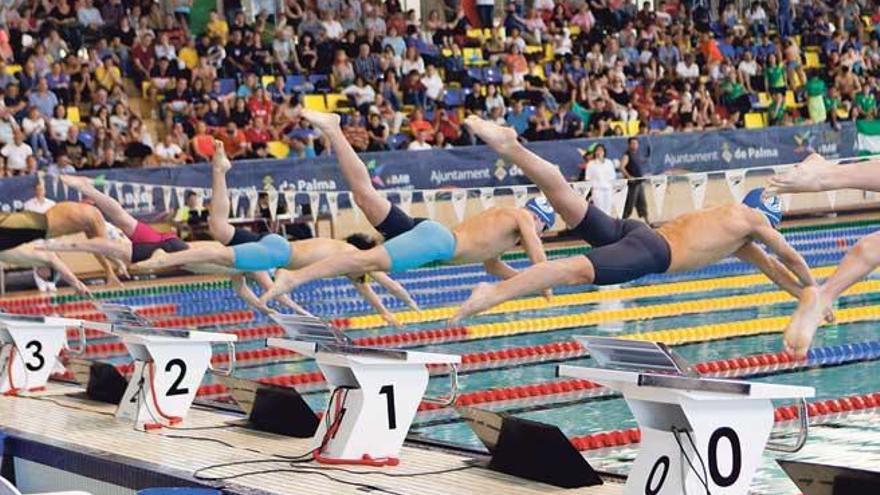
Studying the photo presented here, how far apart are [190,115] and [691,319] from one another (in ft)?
25.4

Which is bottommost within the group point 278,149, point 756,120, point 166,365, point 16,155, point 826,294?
point 166,365

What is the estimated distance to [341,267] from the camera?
29.4 feet

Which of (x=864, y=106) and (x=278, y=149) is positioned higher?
(x=864, y=106)

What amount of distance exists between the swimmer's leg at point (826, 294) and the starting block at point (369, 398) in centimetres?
165

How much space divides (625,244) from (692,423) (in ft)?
5.88

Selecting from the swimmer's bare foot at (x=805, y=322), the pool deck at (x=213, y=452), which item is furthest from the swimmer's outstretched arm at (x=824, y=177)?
the pool deck at (x=213, y=452)

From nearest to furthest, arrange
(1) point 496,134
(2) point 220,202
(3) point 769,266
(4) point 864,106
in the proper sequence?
1. (1) point 496,134
2. (3) point 769,266
3. (2) point 220,202
4. (4) point 864,106

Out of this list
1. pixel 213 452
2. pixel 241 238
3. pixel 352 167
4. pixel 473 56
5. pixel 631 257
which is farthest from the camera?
pixel 473 56

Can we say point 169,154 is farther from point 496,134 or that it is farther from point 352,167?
point 496,134


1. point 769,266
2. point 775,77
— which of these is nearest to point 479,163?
point 775,77

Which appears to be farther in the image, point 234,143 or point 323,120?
point 234,143

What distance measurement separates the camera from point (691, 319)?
13477 millimetres

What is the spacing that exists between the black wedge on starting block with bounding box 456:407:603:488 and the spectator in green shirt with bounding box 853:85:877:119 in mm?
17717

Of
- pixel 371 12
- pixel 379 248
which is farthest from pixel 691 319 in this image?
pixel 371 12
